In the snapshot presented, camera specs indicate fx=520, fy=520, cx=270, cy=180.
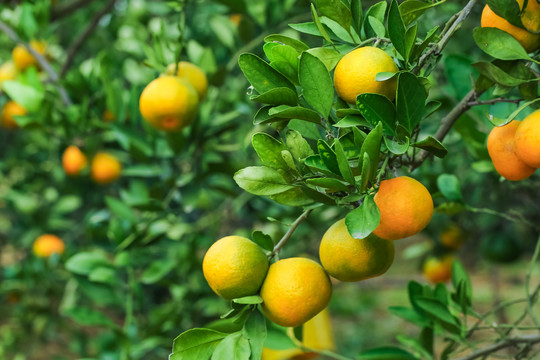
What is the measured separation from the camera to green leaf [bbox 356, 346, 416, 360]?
883mm

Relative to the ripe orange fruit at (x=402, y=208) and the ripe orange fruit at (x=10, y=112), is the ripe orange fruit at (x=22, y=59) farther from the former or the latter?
the ripe orange fruit at (x=402, y=208)

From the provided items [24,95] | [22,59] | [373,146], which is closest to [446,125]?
[373,146]

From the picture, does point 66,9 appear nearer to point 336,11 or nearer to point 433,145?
point 336,11

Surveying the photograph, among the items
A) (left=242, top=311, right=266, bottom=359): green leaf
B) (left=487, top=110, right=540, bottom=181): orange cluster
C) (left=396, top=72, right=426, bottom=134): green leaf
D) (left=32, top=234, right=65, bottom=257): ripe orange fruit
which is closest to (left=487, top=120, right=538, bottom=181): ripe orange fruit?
(left=487, top=110, right=540, bottom=181): orange cluster

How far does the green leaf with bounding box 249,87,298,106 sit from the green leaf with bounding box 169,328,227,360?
0.26m

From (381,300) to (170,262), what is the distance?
3492mm

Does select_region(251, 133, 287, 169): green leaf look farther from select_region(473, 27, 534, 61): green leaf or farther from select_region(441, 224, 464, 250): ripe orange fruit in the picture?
select_region(441, 224, 464, 250): ripe orange fruit

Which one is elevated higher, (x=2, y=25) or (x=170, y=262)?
(x=2, y=25)

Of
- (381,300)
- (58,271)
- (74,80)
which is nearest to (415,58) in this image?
(74,80)

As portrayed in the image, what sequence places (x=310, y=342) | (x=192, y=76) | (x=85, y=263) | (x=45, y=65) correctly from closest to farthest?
(x=192, y=76) < (x=85, y=263) < (x=45, y=65) < (x=310, y=342)

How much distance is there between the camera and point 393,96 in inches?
22.9

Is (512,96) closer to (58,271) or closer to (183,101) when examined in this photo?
(183,101)

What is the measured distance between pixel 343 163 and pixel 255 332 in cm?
22

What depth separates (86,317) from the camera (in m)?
1.12
